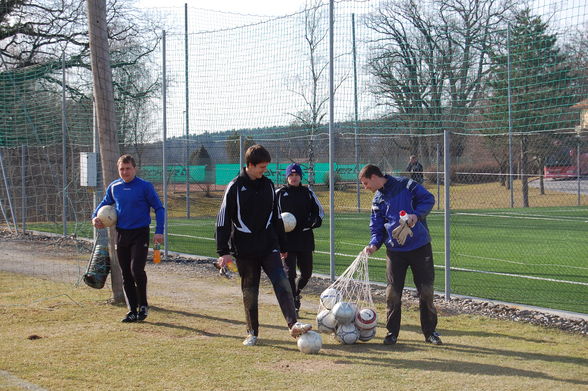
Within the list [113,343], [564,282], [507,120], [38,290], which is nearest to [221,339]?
[113,343]

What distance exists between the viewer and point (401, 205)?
717cm

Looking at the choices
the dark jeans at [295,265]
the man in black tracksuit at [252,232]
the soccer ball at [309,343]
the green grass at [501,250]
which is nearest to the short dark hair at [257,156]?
the man in black tracksuit at [252,232]

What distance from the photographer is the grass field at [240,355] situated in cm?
576

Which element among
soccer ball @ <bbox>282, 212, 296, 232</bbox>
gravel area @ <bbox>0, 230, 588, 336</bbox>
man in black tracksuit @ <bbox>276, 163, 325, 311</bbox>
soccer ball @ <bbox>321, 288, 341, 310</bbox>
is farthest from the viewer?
man in black tracksuit @ <bbox>276, 163, 325, 311</bbox>

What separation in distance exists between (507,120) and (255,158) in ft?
16.6

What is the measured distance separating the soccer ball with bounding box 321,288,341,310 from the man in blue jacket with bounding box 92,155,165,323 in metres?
2.02

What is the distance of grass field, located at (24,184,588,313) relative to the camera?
10844mm

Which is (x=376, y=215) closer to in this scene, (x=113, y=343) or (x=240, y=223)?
(x=240, y=223)

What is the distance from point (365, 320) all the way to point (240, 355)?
1.37 m

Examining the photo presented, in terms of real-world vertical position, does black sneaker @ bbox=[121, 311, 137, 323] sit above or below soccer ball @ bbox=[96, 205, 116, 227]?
below

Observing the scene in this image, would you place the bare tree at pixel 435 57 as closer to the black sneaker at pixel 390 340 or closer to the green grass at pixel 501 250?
the green grass at pixel 501 250

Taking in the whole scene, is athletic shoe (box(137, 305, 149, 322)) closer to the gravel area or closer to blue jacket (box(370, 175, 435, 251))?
blue jacket (box(370, 175, 435, 251))

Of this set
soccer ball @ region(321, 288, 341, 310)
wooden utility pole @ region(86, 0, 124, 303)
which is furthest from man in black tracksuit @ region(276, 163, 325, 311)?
wooden utility pole @ region(86, 0, 124, 303)

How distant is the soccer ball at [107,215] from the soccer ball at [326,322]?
2705 mm
